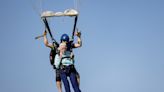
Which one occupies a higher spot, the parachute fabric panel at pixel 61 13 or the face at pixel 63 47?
the parachute fabric panel at pixel 61 13

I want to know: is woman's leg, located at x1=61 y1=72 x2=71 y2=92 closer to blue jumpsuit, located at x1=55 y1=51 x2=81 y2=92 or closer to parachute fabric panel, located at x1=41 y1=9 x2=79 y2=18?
blue jumpsuit, located at x1=55 y1=51 x2=81 y2=92

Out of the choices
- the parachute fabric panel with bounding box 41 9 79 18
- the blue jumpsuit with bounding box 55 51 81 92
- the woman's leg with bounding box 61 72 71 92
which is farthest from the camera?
the woman's leg with bounding box 61 72 71 92

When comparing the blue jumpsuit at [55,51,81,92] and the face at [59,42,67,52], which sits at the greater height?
the face at [59,42,67,52]

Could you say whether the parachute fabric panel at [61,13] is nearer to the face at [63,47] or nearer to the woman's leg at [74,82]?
the face at [63,47]

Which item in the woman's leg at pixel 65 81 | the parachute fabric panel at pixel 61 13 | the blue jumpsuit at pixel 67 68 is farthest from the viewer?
the woman's leg at pixel 65 81

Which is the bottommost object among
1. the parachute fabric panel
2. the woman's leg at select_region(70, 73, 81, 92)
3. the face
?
the woman's leg at select_region(70, 73, 81, 92)

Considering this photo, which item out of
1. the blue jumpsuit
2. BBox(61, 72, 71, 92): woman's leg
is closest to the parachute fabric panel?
the blue jumpsuit

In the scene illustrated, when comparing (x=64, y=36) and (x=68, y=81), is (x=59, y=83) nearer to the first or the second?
(x=68, y=81)

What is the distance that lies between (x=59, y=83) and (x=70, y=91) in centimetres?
62

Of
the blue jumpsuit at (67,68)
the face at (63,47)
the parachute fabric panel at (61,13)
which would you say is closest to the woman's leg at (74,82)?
the blue jumpsuit at (67,68)

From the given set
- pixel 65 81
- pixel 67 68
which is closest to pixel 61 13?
pixel 67 68

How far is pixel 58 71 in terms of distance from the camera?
15.2 m

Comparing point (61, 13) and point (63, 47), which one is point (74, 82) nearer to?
point (63, 47)

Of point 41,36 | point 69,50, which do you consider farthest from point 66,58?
point 41,36
